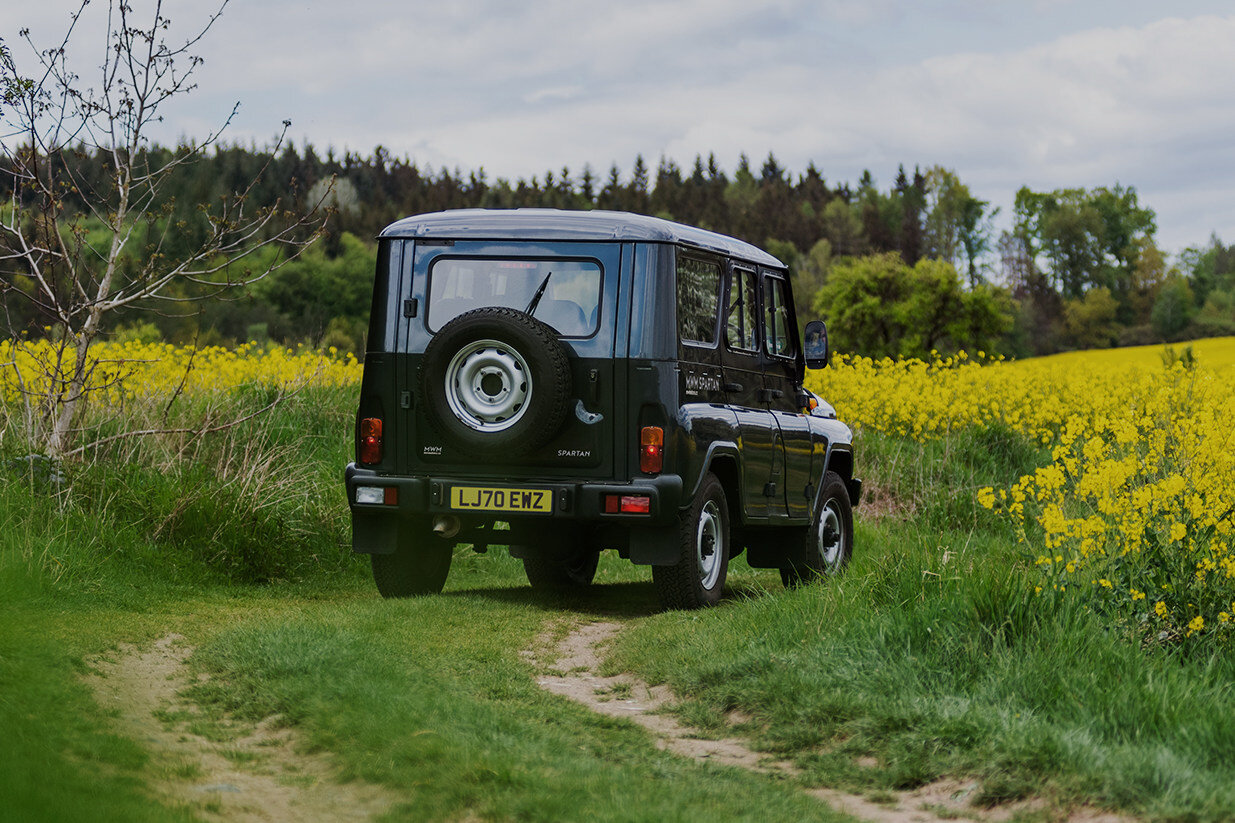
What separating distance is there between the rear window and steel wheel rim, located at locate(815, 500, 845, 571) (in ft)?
10.8

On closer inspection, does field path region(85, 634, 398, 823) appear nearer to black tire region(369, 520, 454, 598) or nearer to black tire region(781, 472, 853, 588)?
black tire region(369, 520, 454, 598)

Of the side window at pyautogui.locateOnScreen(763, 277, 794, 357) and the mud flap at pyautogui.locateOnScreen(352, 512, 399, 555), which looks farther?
the side window at pyautogui.locateOnScreen(763, 277, 794, 357)

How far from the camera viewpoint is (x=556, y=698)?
6633 mm

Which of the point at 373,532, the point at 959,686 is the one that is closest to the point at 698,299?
the point at 373,532

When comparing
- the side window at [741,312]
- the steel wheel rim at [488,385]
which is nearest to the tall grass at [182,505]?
the steel wheel rim at [488,385]

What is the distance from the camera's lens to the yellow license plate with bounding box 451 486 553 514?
8.92 m

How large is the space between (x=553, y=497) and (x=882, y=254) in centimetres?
7373

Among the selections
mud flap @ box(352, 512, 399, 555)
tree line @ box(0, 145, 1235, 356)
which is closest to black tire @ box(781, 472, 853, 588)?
mud flap @ box(352, 512, 399, 555)

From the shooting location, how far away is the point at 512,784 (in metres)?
4.86

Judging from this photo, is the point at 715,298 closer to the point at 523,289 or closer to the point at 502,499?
the point at 523,289

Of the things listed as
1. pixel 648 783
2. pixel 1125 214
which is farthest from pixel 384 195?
pixel 648 783

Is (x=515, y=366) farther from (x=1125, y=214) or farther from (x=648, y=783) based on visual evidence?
(x=1125, y=214)

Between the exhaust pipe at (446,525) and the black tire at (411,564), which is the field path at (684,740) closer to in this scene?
the exhaust pipe at (446,525)

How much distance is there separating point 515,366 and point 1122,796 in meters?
4.92
